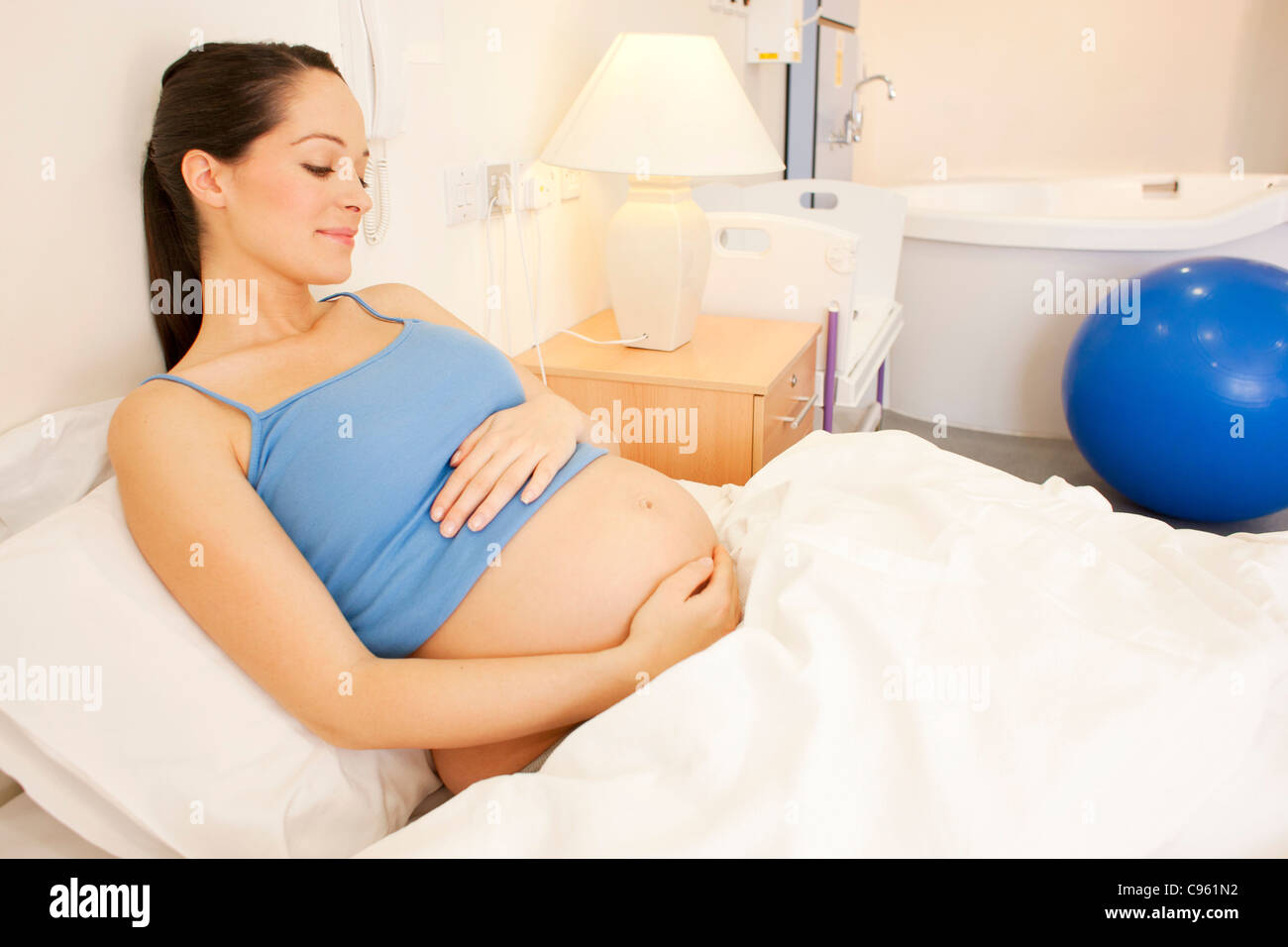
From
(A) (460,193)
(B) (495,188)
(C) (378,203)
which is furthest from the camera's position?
(B) (495,188)

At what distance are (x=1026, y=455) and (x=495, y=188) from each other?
6.19 ft

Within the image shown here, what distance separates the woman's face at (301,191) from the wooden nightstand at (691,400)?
696 millimetres

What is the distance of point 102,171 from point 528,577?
2.03 ft

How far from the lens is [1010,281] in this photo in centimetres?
290

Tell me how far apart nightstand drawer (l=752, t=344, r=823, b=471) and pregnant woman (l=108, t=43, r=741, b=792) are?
536 mm

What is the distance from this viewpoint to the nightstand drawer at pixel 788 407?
1645 millimetres

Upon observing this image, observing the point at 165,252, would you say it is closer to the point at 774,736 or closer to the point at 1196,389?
the point at 774,736

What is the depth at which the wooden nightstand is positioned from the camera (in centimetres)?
164

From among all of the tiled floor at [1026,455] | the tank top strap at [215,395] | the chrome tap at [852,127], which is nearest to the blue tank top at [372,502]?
the tank top strap at [215,395]

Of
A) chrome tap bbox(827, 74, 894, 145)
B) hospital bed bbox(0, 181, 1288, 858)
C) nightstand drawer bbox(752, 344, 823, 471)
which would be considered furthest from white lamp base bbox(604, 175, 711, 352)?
chrome tap bbox(827, 74, 894, 145)

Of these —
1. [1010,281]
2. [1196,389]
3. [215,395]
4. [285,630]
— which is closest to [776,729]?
[285,630]

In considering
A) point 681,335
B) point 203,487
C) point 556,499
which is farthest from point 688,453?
point 203,487

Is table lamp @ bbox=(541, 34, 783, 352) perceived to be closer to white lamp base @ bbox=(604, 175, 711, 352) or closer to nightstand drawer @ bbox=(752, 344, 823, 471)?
white lamp base @ bbox=(604, 175, 711, 352)
